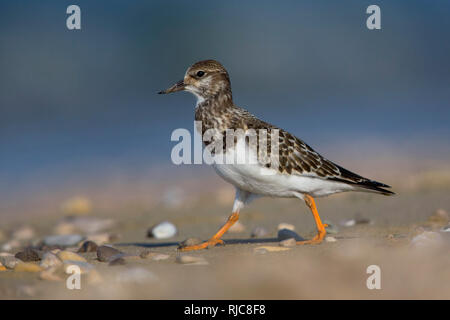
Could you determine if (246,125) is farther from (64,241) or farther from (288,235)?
(64,241)

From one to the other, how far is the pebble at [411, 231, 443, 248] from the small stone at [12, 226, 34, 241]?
584 cm

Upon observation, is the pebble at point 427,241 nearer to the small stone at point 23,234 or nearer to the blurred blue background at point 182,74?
the small stone at point 23,234

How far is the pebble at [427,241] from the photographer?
5.46 metres

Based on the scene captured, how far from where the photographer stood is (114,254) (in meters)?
6.13

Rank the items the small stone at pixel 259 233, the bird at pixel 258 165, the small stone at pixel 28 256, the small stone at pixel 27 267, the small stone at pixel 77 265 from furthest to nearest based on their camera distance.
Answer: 1. the small stone at pixel 259 233
2. the bird at pixel 258 165
3. the small stone at pixel 28 256
4. the small stone at pixel 27 267
5. the small stone at pixel 77 265

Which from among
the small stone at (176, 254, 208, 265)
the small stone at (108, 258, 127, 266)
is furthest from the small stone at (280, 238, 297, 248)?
the small stone at (108, 258, 127, 266)

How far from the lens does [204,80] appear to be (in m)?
6.95

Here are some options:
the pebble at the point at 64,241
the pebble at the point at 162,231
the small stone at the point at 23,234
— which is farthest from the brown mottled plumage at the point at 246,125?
the small stone at the point at 23,234

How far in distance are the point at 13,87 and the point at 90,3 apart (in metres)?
6.08

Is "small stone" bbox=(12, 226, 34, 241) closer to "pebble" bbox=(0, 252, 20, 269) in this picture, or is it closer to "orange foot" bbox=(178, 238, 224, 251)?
"pebble" bbox=(0, 252, 20, 269)

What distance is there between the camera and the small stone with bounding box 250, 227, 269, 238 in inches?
310

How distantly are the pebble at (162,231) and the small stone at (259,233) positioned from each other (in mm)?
1177

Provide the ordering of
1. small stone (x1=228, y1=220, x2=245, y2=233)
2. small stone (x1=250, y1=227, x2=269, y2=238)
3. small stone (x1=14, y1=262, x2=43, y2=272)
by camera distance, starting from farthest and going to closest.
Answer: small stone (x1=228, y1=220, x2=245, y2=233)
small stone (x1=250, y1=227, x2=269, y2=238)
small stone (x1=14, y1=262, x2=43, y2=272)

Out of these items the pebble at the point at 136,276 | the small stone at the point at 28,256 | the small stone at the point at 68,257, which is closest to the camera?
the pebble at the point at 136,276
